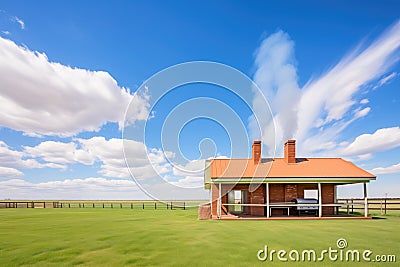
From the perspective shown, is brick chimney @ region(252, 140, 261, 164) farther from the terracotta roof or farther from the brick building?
the terracotta roof

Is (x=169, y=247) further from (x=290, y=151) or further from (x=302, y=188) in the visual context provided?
(x=290, y=151)

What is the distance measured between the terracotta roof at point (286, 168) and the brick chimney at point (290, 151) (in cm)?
35

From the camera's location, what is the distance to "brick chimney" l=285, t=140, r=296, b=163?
21.9 m

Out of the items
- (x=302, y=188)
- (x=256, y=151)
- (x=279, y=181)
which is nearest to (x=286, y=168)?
(x=302, y=188)

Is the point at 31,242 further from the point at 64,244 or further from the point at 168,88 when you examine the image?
the point at 168,88

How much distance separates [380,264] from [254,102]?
1660 centimetres

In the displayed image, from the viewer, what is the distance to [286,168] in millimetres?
20500

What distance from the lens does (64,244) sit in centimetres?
911

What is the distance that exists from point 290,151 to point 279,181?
4.15m

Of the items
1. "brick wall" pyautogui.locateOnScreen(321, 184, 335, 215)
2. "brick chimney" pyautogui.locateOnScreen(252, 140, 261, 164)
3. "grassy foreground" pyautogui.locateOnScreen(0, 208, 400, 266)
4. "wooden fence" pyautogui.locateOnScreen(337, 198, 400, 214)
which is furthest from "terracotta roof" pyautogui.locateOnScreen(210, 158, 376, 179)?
"grassy foreground" pyautogui.locateOnScreen(0, 208, 400, 266)

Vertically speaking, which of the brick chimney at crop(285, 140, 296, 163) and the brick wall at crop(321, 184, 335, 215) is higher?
the brick chimney at crop(285, 140, 296, 163)

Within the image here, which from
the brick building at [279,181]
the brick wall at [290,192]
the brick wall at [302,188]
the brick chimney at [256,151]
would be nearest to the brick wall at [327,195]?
the brick building at [279,181]

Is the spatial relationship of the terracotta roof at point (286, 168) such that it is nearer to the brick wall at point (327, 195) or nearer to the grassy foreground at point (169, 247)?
the brick wall at point (327, 195)

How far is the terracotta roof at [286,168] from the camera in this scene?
62.4 ft
